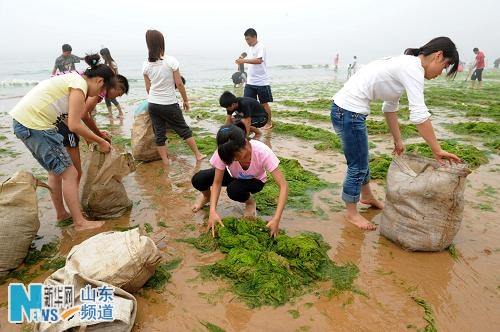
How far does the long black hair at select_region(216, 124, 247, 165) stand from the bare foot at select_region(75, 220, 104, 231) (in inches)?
63.6

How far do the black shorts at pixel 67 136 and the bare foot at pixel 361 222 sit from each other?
2.85 meters

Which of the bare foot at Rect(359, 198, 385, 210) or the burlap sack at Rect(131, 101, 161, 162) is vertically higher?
the burlap sack at Rect(131, 101, 161, 162)

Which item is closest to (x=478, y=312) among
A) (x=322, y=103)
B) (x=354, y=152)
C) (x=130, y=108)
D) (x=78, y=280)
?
(x=354, y=152)

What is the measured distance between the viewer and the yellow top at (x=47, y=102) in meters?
2.98

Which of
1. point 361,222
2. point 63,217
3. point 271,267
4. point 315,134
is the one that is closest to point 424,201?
point 361,222

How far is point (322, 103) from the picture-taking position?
421 inches

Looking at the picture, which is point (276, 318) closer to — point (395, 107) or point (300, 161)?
point (395, 107)

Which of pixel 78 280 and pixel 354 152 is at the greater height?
pixel 354 152

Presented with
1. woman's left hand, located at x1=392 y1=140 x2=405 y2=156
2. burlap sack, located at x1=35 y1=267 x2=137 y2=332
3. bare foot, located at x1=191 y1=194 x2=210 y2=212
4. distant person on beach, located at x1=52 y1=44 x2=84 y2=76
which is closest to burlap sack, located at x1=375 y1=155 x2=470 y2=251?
woman's left hand, located at x1=392 y1=140 x2=405 y2=156

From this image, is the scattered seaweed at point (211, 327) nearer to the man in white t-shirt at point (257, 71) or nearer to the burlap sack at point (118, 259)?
the burlap sack at point (118, 259)

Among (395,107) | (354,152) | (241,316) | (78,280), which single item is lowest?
(241,316)

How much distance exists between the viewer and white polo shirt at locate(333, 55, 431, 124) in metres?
2.64

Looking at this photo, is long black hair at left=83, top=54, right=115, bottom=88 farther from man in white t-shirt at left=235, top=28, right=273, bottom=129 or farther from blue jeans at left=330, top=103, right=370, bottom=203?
man in white t-shirt at left=235, top=28, right=273, bottom=129

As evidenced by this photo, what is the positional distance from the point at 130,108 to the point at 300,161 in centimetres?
744
